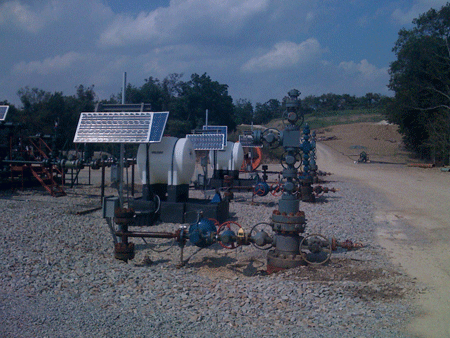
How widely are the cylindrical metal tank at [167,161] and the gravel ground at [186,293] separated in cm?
204

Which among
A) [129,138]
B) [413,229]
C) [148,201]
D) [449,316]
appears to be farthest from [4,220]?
[413,229]

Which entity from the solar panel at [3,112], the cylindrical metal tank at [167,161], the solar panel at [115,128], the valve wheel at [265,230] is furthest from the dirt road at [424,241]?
the solar panel at [3,112]

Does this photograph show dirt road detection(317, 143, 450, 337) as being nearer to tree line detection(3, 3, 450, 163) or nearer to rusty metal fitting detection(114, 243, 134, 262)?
rusty metal fitting detection(114, 243, 134, 262)

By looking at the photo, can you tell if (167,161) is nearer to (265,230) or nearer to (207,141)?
(265,230)

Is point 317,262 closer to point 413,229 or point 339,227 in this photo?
point 339,227

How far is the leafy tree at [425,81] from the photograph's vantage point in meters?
34.6

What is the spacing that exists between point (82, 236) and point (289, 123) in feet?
15.8

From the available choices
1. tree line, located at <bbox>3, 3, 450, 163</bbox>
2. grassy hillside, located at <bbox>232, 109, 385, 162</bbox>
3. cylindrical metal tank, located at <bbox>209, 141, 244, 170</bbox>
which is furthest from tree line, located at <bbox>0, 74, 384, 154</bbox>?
grassy hillside, located at <bbox>232, 109, 385, 162</bbox>

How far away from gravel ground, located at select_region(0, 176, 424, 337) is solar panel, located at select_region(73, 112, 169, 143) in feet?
6.74

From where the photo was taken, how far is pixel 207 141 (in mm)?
14969

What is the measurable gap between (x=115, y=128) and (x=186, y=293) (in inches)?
141

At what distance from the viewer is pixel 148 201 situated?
974cm

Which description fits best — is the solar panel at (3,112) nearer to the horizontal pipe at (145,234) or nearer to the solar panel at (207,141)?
the solar panel at (207,141)

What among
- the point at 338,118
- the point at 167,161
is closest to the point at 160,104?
the point at 167,161
